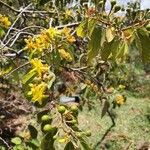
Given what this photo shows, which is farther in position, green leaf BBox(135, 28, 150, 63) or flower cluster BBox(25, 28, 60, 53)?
flower cluster BBox(25, 28, 60, 53)

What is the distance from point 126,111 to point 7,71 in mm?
6680

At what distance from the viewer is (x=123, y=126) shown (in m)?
7.89

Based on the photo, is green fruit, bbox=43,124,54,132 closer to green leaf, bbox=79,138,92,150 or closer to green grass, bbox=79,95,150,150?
green leaf, bbox=79,138,92,150

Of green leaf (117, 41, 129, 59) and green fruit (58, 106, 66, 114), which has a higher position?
green leaf (117, 41, 129, 59)

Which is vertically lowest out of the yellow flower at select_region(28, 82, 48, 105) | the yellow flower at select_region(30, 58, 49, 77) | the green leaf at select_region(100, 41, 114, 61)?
the yellow flower at select_region(28, 82, 48, 105)

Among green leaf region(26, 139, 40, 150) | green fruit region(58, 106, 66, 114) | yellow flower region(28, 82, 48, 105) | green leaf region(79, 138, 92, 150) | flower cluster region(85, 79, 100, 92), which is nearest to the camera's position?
green leaf region(79, 138, 92, 150)

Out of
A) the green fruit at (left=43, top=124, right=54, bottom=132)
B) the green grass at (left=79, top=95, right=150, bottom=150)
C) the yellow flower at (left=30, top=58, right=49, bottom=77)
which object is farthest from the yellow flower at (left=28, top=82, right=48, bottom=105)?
the green grass at (left=79, top=95, right=150, bottom=150)

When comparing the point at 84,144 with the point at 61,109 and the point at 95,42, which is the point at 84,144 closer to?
the point at 61,109

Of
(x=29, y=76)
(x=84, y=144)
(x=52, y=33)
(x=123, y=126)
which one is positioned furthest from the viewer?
(x=123, y=126)

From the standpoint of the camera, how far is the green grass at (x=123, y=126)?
278 inches

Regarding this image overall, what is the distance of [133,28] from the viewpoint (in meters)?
1.37

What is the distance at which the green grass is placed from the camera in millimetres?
7055

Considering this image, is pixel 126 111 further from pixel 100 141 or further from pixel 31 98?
pixel 31 98

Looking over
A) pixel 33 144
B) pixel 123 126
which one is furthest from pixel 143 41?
pixel 123 126
